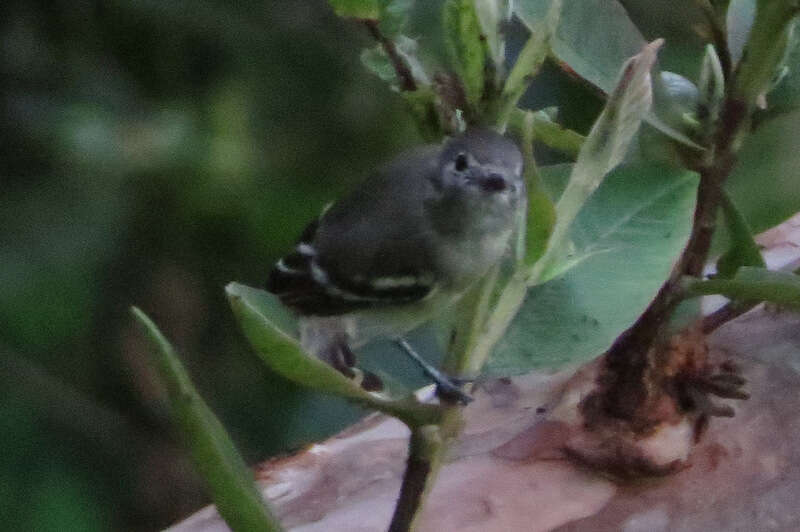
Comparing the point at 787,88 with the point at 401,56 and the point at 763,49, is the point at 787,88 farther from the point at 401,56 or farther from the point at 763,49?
the point at 401,56

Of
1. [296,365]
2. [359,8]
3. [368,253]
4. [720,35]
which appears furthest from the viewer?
[368,253]

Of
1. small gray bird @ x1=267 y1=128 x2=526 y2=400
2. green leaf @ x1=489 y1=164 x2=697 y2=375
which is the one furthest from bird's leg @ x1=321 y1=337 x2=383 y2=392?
green leaf @ x1=489 y1=164 x2=697 y2=375

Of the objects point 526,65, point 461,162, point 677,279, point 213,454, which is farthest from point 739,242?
point 213,454

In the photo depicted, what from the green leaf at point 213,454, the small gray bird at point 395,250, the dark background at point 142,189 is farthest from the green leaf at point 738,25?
the dark background at point 142,189

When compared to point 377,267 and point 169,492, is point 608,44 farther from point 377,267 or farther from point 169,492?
point 169,492

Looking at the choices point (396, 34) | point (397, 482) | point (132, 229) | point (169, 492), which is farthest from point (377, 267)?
point (169, 492)

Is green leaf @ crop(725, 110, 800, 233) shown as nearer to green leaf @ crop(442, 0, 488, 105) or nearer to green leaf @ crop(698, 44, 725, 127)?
green leaf @ crop(698, 44, 725, 127)
